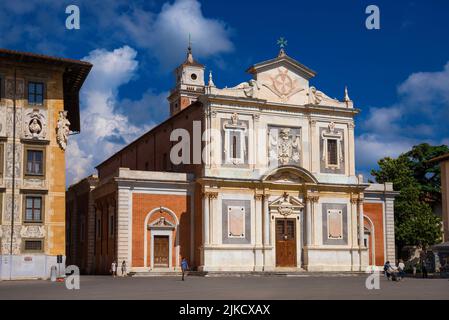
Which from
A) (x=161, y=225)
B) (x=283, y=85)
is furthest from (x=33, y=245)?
(x=283, y=85)

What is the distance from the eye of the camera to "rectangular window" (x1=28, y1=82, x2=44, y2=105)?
3906cm

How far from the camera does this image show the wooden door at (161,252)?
47656 mm

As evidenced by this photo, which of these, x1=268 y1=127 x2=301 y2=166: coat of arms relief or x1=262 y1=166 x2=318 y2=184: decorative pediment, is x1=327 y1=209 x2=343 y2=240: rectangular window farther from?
x1=268 y1=127 x2=301 y2=166: coat of arms relief

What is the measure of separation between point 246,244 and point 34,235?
15.8m

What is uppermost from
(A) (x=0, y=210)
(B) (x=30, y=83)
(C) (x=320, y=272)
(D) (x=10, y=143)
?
(B) (x=30, y=83)

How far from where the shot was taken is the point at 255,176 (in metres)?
48.9

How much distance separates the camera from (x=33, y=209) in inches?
1510

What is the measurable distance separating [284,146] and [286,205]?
428cm

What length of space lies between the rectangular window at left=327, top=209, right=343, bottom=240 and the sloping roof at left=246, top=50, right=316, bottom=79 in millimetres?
10358

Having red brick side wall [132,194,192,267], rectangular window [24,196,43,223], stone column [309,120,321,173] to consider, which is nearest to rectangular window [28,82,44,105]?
rectangular window [24,196,43,223]
